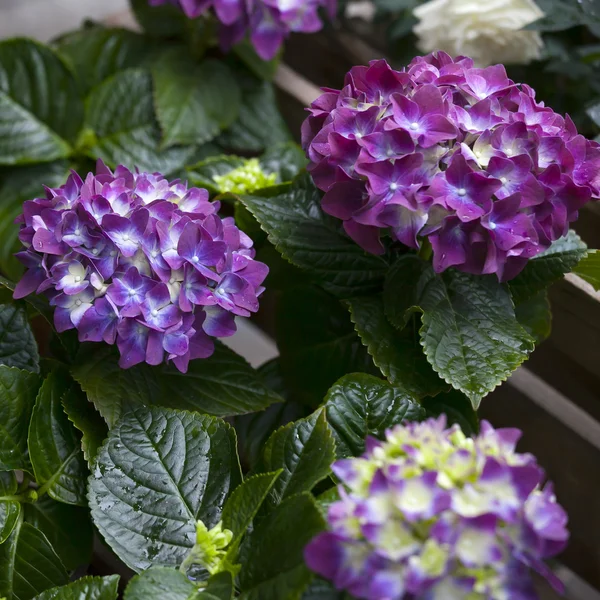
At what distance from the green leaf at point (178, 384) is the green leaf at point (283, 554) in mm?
166

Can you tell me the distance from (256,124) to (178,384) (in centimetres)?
52

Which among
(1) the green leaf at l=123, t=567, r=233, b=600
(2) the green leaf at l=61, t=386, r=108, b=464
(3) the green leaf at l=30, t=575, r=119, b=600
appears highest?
(1) the green leaf at l=123, t=567, r=233, b=600

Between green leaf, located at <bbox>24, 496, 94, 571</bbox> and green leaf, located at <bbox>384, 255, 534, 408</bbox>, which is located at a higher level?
green leaf, located at <bbox>384, 255, 534, 408</bbox>

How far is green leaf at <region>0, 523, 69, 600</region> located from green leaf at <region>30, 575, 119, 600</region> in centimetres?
7

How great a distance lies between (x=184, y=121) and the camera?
1054mm

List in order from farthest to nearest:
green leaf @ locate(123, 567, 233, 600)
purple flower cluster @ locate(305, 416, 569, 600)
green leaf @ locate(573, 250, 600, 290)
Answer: green leaf @ locate(573, 250, 600, 290) < green leaf @ locate(123, 567, 233, 600) < purple flower cluster @ locate(305, 416, 569, 600)

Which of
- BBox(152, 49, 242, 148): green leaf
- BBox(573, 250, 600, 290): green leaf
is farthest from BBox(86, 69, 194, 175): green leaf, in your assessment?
BBox(573, 250, 600, 290): green leaf

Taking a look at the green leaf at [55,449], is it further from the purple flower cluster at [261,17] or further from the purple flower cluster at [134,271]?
the purple flower cluster at [261,17]

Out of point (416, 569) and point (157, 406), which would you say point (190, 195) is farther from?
point (416, 569)

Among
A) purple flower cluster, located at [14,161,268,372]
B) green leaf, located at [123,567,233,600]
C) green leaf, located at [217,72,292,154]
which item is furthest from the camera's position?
green leaf, located at [217,72,292,154]

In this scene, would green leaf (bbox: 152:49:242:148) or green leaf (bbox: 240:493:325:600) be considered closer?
green leaf (bbox: 240:493:325:600)

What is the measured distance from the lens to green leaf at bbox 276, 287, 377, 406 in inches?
Answer: 30.3

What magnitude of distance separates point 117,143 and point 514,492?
0.80 m

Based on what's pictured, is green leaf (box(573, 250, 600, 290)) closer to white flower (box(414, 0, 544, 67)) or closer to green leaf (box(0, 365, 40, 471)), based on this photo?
white flower (box(414, 0, 544, 67))
